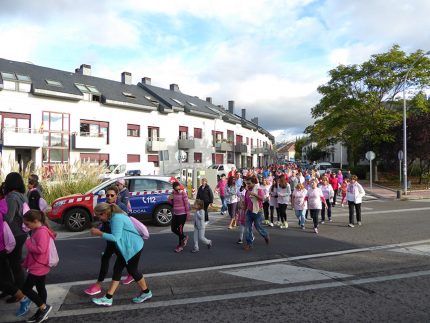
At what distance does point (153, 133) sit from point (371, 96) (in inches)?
811

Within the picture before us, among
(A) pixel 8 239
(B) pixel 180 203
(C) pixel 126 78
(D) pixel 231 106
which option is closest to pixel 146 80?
(C) pixel 126 78

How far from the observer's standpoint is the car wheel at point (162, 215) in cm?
1158

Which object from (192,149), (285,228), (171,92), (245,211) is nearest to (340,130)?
(192,149)

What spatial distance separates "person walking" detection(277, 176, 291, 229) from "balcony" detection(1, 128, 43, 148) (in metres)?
22.6

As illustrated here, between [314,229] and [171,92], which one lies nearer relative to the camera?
[314,229]

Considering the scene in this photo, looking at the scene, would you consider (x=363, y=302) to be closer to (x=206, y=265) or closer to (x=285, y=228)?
(x=206, y=265)

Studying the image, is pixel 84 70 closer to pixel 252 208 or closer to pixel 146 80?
pixel 146 80

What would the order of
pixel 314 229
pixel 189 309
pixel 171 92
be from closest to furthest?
pixel 189 309, pixel 314 229, pixel 171 92

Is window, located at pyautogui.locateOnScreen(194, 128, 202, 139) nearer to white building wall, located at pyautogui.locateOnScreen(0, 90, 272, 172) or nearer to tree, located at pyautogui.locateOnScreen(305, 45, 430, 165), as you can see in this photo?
white building wall, located at pyautogui.locateOnScreen(0, 90, 272, 172)

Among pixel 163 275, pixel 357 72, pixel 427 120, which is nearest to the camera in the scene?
pixel 163 275

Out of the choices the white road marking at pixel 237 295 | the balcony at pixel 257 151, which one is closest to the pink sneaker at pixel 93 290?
the white road marking at pixel 237 295

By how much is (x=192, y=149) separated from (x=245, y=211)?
3406cm

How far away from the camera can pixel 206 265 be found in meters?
6.88

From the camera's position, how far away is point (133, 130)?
36375 mm
